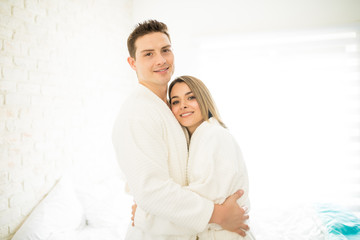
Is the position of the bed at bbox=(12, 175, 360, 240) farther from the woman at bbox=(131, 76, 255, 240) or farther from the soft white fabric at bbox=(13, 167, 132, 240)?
the woman at bbox=(131, 76, 255, 240)

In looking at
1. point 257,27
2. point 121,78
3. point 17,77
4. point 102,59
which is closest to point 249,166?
point 257,27

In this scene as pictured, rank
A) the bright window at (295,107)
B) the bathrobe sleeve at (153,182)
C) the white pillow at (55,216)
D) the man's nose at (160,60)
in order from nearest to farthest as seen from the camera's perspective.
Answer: the bathrobe sleeve at (153,182)
the man's nose at (160,60)
the white pillow at (55,216)
the bright window at (295,107)

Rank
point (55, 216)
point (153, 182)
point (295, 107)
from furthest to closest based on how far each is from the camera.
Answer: point (295, 107), point (55, 216), point (153, 182)

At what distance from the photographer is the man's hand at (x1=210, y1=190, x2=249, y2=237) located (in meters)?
0.99

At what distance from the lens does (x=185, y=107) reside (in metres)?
1.34

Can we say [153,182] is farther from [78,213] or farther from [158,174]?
[78,213]

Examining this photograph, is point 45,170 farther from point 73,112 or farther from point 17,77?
point 17,77

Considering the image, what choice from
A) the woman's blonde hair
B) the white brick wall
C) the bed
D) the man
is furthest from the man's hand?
the white brick wall

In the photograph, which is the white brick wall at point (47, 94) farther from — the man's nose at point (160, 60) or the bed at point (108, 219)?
the man's nose at point (160, 60)

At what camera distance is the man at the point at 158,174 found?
0.93m

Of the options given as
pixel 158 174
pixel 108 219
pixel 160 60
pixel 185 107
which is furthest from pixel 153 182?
pixel 108 219

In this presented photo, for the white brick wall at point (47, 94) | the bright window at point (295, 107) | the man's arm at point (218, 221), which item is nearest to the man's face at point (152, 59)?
the man's arm at point (218, 221)

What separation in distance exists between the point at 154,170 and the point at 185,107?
20.2 inches

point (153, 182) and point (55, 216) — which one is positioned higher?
point (153, 182)
